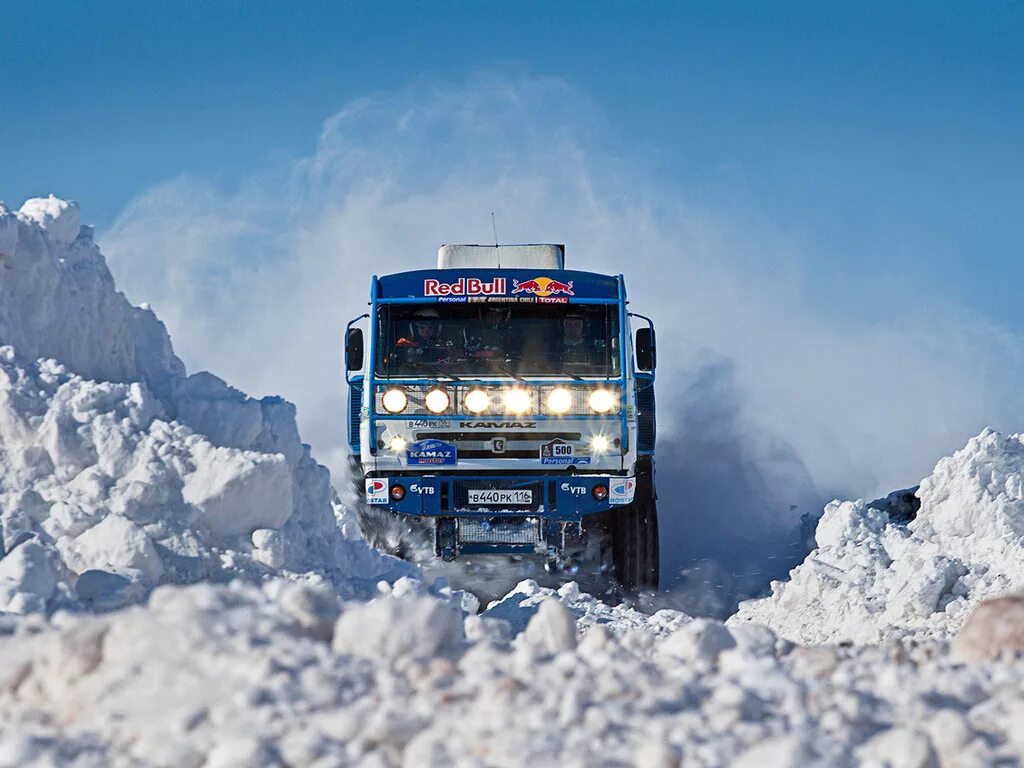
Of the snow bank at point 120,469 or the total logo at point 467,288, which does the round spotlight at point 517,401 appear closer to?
the total logo at point 467,288

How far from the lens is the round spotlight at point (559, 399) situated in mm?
11297

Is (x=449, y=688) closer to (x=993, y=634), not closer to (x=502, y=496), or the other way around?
(x=993, y=634)

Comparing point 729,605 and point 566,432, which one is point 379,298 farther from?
point 729,605

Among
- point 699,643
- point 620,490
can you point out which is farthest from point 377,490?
point 699,643

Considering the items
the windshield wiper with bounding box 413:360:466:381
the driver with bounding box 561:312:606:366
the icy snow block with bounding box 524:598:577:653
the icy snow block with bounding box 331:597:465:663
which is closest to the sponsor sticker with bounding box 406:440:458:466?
the windshield wiper with bounding box 413:360:466:381

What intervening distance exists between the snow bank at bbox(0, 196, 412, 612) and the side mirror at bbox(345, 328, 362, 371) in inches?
40.7

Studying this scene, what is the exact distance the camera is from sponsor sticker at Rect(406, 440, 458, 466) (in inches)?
449

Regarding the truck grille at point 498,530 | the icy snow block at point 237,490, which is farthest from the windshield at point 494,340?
the icy snow block at point 237,490

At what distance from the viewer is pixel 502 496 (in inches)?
453

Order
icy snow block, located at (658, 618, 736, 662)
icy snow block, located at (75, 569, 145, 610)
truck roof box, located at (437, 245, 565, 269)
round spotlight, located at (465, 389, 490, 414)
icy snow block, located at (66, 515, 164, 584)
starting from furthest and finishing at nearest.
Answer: truck roof box, located at (437, 245, 565, 269), round spotlight, located at (465, 389, 490, 414), icy snow block, located at (66, 515, 164, 584), icy snow block, located at (75, 569, 145, 610), icy snow block, located at (658, 618, 736, 662)

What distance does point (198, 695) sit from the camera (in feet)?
12.2

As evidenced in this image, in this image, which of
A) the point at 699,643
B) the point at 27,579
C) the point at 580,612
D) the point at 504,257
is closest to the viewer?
the point at 699,643

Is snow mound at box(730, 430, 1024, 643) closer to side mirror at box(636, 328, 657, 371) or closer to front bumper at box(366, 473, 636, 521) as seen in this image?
front bumper at box(366, 473, 636, 521)

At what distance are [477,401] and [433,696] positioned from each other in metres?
7.56
